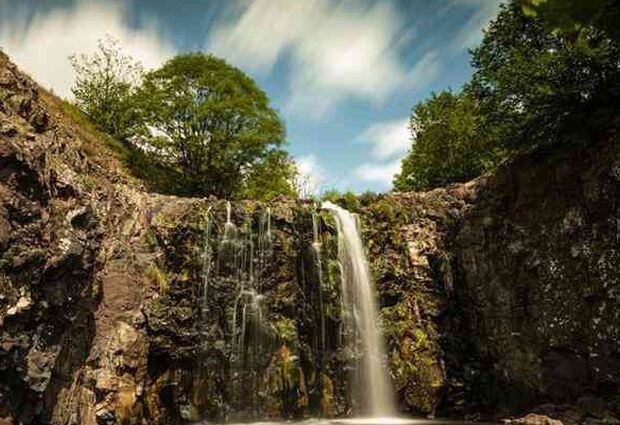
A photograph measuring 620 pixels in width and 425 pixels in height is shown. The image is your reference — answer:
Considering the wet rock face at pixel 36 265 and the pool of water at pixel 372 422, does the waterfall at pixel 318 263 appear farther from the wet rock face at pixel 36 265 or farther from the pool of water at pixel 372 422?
the wet rock face at pixel 36 265

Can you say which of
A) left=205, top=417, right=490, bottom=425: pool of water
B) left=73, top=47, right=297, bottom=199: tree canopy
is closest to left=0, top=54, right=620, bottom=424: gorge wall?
left=205, top=417, right=490, bottom=425: pool of water

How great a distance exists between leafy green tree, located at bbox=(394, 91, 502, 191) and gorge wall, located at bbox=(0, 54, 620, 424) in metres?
11.7

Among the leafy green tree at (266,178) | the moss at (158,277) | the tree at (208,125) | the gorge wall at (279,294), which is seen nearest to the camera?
the gorge wall at (279,294)

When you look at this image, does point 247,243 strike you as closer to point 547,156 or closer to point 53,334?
point 53,334

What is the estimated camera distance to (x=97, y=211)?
1864 centimetres

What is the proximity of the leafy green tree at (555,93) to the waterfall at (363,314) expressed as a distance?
697 cm

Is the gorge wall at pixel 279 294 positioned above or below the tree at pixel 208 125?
below

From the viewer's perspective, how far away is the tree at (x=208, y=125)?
30.2 metres

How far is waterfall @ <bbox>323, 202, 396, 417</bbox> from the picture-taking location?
1988 cm

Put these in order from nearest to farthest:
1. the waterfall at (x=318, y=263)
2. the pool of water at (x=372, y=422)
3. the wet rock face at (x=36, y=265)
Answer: the wet rock face at (x=36, y=265)
the pool of water at (x=372, y=422)
the waterfall at (x=318, y=263)

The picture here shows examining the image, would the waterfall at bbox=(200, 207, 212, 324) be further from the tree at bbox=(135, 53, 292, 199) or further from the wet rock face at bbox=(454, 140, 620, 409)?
the tree at bbox=(135, 53, 292, 199)

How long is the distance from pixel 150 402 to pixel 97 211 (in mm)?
6734

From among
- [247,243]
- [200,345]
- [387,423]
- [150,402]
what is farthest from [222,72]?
[387,423]

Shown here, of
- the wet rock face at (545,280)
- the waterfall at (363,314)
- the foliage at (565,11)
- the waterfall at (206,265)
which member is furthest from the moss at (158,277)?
the foliage at (565,11)
